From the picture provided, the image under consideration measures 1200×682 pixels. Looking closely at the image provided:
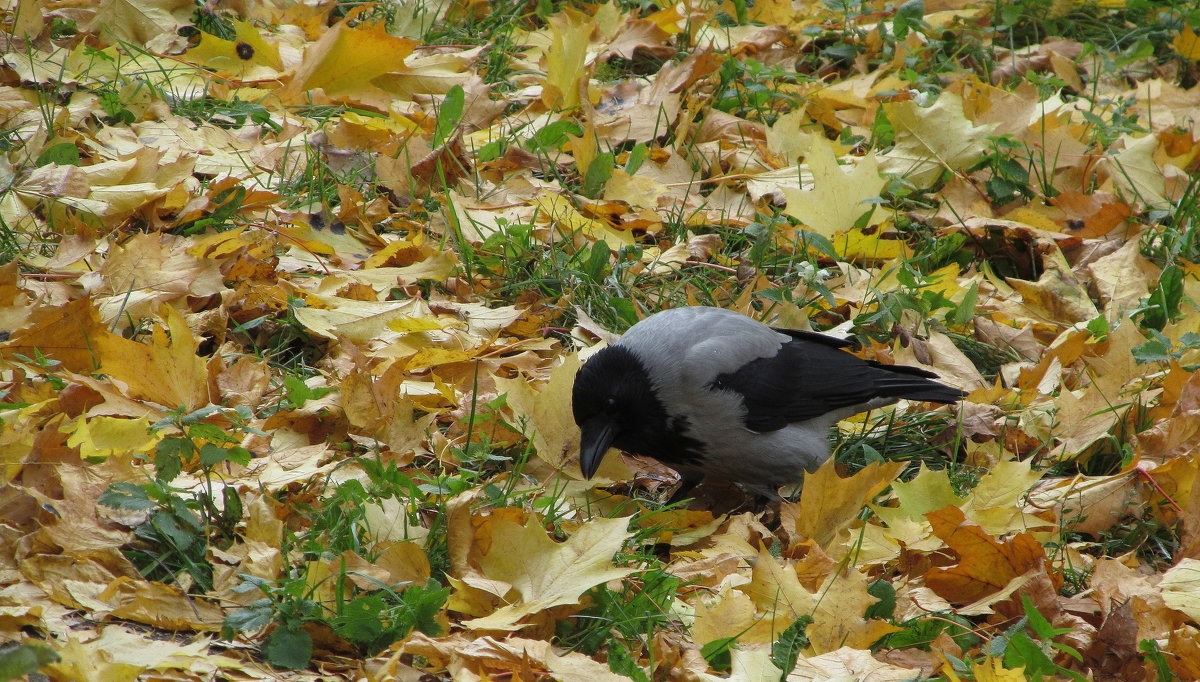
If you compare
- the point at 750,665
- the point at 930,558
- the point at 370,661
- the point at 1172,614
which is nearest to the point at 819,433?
the point at 930,558

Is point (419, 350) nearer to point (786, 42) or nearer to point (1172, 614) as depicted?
point (1172, 614)

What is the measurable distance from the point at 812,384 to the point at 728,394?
0.36 m

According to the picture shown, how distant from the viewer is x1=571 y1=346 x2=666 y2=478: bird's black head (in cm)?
361

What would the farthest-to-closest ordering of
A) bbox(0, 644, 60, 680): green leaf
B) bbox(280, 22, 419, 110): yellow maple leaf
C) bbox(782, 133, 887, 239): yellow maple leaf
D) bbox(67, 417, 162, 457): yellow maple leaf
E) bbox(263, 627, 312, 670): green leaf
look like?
bbox(280, 22, 419, 110): yellow maple leaf → bbox(782, 133, 887, 239): yellow maple leaf → bbox(67, 417, 162, 457): yellow maple leaf → bbox(263, 627, 312, 670): green leaf → bbox(0, 644, 60, 680): green leaf

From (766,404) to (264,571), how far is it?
198cm

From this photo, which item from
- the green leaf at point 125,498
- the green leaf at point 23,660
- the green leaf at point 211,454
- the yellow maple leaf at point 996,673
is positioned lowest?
the yellow maple leaf at point 996,673

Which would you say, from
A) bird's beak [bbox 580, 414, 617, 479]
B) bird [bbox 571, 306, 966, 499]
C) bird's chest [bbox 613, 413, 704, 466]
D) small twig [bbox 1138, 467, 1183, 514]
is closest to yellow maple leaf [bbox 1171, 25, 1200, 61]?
bird [bbox 571, 306, 966, 499]

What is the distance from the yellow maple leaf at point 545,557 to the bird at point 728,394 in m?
0.79

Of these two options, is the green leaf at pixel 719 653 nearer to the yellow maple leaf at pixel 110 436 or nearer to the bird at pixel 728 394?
the bird at pixel 728 394

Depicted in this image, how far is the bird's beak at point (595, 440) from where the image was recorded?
352 cm

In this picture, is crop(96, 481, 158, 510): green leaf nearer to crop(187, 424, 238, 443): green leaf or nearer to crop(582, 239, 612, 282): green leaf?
crop(187, 424, 238, 443): green leaf

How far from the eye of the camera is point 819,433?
4.19 m

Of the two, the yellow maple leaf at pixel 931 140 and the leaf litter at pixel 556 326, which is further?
the yellow maple leaf at pixel 931 140

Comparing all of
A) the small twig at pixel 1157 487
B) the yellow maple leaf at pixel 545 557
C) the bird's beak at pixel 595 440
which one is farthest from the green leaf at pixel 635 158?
the yellow maple leaf at pixel 545 557
